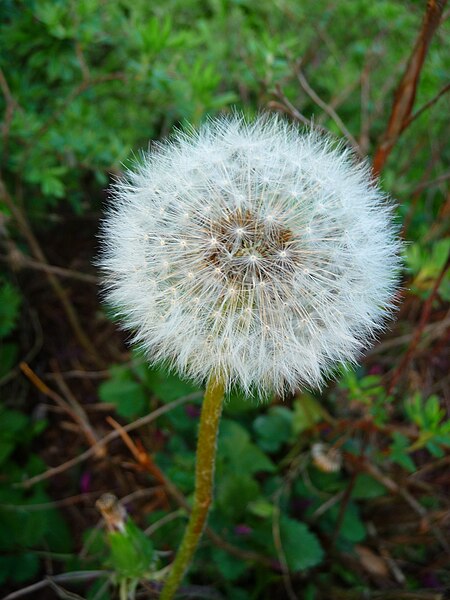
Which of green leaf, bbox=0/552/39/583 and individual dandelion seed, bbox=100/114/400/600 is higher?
individual dandelion seed, bbox=100/114/400/600

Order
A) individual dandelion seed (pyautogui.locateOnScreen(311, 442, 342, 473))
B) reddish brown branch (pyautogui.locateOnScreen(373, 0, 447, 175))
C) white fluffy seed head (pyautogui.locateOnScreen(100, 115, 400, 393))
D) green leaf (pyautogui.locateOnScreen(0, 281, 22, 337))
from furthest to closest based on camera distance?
green leaf (pyautogui.locateOnScreen(0, 281, 22, 337)), individual dandelion seed (pyautogui.locateOnScreen(311, 442, 342, 473)), reddish brown branch (pyautogui.locateOnScreen(373, 0, 447, 175)), white fluffy seed head (pyautogui.locateOnScreen(100, 115, 400, 393))

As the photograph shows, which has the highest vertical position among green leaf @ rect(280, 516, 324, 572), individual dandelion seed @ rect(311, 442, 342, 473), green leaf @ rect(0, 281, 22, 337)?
green leaf @ rect(0, 281, 22, 337)

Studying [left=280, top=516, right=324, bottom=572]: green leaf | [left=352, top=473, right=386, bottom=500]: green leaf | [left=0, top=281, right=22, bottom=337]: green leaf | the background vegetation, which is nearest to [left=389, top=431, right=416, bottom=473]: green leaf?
the background vegetation

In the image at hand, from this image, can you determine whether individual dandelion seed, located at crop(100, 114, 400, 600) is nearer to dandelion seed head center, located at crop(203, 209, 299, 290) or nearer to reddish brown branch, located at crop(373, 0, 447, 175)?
dandelion seed head center, located at crop(203, 209, 299, 290)

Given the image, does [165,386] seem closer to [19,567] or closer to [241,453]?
[241,453]

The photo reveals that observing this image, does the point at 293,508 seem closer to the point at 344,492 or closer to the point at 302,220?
the point at 344,492

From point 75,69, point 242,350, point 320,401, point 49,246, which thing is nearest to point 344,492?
point 320,401

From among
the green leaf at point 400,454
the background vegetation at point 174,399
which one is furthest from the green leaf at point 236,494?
the green leaf at point 400,454

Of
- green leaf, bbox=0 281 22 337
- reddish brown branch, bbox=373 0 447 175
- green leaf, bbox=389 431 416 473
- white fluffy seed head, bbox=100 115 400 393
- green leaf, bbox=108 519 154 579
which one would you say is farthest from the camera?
green leaf, bbox=0 281 22 337
